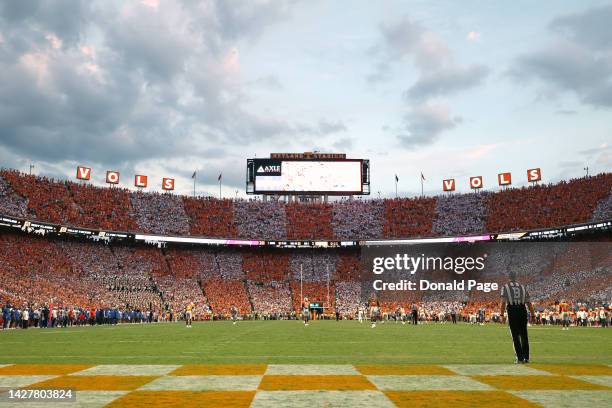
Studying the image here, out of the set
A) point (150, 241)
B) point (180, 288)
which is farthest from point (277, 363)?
point (150, 241)

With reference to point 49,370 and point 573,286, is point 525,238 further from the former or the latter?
point 49,370

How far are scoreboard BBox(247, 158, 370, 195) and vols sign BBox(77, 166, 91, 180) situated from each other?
20948mm

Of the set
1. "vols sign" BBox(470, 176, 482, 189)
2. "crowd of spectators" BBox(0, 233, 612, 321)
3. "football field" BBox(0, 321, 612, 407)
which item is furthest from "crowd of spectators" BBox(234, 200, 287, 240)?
"football field" BBox(0, 321, 612, 407)

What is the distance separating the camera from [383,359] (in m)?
14.0

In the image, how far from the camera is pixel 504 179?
75.9 m

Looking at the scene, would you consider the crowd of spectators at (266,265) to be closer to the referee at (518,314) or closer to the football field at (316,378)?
the football field at (316,378)

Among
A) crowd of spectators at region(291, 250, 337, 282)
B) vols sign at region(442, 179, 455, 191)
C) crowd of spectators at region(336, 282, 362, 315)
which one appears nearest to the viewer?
crowd of spectators at region(336, 282, 362, 315)

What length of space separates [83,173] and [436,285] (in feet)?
154

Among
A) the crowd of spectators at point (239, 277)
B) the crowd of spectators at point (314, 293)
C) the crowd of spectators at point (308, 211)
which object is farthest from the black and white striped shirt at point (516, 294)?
the crowd of spectators at point (314, 293)

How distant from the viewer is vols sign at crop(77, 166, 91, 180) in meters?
71.6

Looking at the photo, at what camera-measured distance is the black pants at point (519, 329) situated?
12617 millimetres

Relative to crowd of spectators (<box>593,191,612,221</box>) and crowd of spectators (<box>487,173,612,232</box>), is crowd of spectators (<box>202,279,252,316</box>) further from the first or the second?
crowd of spectators (<box>593,191,612,221</box>)

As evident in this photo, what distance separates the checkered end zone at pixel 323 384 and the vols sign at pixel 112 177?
66317 mm

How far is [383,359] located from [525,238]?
5569 centimetres
